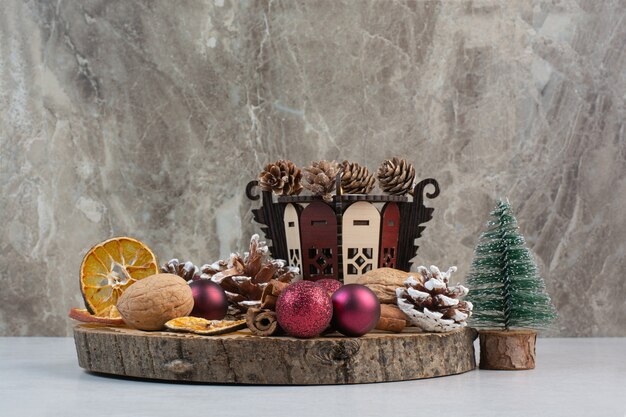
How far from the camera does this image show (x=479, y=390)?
114cm

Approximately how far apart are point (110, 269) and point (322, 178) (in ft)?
1.37

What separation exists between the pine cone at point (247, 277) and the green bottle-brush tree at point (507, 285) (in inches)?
12.5

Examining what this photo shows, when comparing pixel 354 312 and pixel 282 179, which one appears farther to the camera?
pixel 282 179

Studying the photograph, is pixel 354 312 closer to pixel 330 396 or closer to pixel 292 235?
pixel 330 396

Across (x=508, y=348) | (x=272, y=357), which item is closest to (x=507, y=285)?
(x=508, y=348)

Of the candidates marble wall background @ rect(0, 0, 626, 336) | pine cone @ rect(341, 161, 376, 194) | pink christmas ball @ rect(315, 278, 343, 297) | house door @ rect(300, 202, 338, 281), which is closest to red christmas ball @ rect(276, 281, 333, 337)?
pink christmas ball @ rect(315, 278, 343, 297)

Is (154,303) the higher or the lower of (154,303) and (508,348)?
the higher

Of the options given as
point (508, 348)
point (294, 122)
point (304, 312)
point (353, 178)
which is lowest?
point (508, 348)

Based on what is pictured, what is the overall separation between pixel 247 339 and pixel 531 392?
0.39 meters

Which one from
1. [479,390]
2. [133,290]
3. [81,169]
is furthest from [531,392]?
[81,169]

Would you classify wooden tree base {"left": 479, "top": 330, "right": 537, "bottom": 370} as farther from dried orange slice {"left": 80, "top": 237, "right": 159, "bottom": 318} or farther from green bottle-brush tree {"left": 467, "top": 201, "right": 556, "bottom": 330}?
dried orange slice {"left": 80, "top": 237, "right": 159, "bottom": 318}

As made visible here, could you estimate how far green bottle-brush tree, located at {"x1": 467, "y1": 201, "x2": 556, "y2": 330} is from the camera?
138 centimetres

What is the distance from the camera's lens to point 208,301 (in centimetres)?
133

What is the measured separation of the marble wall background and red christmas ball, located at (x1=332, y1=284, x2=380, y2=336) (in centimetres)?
86
